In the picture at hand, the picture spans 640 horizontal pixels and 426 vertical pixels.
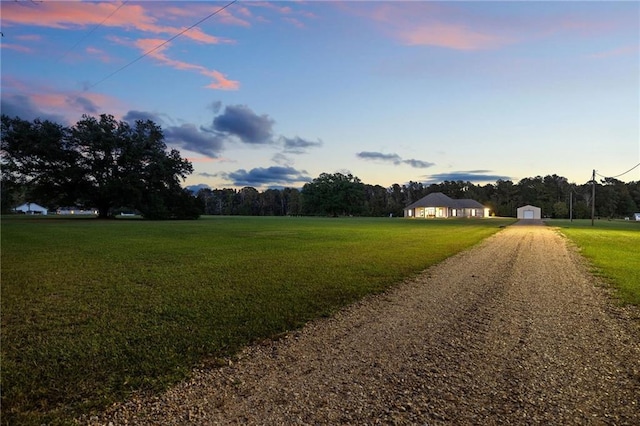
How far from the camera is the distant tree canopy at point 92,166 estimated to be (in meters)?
45.2

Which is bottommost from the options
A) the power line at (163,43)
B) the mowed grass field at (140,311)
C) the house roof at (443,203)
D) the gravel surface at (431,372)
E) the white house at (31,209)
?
the mowed grass field at (140,311)

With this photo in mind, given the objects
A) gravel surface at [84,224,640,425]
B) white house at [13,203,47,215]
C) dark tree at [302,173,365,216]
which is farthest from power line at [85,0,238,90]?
white house at [13,203,47,215]

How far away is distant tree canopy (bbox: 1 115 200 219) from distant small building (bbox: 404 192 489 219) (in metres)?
51.6

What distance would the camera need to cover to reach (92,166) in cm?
4869

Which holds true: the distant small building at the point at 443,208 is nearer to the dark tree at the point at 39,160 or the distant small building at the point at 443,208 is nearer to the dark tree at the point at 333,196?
the dark tree at the point at 333,196

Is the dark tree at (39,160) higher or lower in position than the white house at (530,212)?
higher

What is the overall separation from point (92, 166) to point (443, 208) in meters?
66.4

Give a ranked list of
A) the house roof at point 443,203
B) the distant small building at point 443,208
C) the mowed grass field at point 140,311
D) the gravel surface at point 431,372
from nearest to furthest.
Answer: the gravel surface at point 431,372 → the mowed grass field at point 140,311 → the distant small building at point 443,208 → the house roof at point 443,203

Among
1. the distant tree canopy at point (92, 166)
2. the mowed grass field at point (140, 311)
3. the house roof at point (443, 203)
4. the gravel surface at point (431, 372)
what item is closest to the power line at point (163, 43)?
the mowed grass field at point (140, 311)

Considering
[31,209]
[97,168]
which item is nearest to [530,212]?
[97,168]

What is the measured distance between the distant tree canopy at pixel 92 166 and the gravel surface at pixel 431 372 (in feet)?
164

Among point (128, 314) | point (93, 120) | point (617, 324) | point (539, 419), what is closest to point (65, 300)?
point (128, 314)

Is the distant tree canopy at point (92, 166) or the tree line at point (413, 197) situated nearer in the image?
the distant tree canopy at point (92, 166)

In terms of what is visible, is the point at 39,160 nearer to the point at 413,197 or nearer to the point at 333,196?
the point at 333,196
